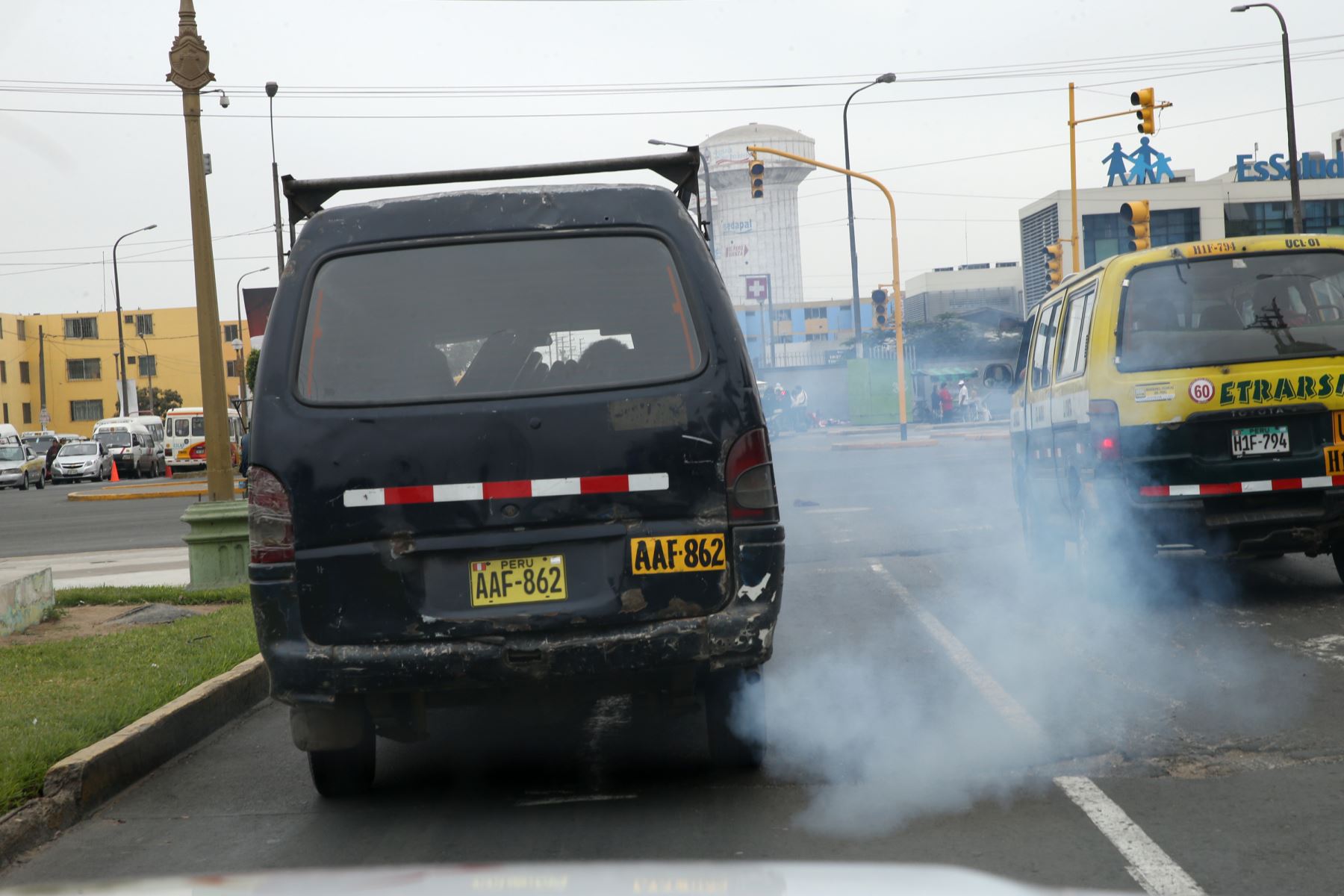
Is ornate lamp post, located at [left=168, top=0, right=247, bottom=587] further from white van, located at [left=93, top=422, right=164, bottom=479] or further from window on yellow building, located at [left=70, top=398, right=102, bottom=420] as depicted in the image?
window on yellow building, located at [left=70, top=398, right=102, bottom=420]

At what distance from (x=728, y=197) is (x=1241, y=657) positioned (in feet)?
384

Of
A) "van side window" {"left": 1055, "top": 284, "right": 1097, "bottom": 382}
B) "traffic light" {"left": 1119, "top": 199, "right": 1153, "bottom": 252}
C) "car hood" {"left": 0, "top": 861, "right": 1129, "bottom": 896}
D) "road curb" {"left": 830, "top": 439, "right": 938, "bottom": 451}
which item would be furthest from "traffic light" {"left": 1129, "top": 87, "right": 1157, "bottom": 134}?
"car hood" {"left": 0, "top": 861, "right": 1129, "bottom": 896}

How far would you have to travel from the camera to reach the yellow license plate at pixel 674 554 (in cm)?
448

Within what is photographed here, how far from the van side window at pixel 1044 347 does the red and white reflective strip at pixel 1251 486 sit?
1900mm

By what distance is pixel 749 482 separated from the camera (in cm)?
459

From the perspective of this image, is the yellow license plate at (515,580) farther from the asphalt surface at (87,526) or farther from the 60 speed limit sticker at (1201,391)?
the asphalt surface at (87,526)

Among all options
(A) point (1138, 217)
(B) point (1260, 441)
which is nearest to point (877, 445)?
(A) point (1138, 217)

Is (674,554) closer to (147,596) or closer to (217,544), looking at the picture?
(217,544)

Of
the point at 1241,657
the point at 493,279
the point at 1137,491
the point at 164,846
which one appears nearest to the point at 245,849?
the point at 164,846

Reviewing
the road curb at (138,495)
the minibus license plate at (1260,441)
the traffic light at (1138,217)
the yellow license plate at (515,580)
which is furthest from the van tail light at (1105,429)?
the road curb at (138,495)

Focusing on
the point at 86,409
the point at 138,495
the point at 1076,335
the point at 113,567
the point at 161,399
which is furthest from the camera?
the point at 161,399

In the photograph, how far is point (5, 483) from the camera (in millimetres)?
43906

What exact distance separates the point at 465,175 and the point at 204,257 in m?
5.77

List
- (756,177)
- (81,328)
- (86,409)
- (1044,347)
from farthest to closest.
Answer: (86,409) < (81,328) < (756,177) < (1044,347)
